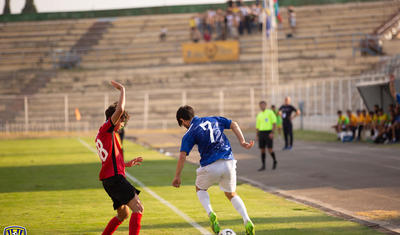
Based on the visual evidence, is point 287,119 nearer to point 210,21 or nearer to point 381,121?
point 381,121

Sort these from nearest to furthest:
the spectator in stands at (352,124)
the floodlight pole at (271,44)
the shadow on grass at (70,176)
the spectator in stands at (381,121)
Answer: the shadow on grass at (70,176) → the spectator in stands at (381,121) → the spectator in stands at (352,124) → the floodlight pole at (271,44)

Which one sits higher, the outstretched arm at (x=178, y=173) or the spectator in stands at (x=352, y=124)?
the outstretched arm at (x=178, y=173)

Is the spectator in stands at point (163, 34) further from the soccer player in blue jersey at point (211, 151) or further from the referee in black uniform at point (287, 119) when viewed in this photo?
the soccer player in blue jersey at point (211, 151)

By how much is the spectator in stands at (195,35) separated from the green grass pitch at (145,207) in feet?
108

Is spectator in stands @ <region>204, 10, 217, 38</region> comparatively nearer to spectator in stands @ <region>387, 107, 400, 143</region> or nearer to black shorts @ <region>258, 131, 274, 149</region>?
spectator in stands @ <region>387, 107, 400, 143</region>

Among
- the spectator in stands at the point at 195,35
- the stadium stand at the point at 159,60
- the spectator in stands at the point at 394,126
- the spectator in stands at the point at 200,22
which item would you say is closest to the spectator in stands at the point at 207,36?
the spectator in stands at the point at 195,35

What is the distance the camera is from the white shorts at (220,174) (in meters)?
8.66

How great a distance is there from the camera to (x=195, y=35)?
5344cm

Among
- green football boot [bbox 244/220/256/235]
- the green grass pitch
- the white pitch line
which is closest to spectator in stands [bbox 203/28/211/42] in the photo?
the green grass pitch

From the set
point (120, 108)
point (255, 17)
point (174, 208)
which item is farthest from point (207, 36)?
point (120, 108)

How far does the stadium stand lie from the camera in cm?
Result: 4844

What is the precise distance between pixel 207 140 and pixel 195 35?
4525cm

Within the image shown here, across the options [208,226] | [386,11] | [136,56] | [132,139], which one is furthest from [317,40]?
[208,226]

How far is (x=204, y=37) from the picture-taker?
53375mm
